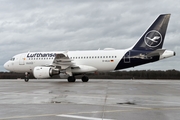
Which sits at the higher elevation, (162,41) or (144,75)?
(162,41)

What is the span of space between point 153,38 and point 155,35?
0.38 m

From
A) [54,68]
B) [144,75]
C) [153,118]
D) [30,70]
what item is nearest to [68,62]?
[54,68]

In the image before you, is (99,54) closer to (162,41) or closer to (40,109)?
(162,41)

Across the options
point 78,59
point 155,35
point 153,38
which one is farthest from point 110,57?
point 155,35

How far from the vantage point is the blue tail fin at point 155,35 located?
1077 inches

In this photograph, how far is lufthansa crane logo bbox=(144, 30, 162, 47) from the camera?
27.7 meters

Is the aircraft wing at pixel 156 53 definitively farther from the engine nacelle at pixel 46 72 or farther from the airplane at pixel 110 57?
the engine nacelle at pixel 46 72

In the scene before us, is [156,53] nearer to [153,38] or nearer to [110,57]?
[153,38]

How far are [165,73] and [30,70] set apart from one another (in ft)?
128

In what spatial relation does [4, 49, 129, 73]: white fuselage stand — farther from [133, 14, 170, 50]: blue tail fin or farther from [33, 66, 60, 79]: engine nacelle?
[33, 66, 60, 79]: engine nacelle

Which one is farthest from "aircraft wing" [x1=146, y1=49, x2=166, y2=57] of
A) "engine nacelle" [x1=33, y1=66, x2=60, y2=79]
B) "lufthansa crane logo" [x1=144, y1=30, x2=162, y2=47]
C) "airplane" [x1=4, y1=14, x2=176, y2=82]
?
"engine nacelle" [x1=33, y1=66, x2=60, y2=79]

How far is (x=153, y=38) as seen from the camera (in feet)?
91.6

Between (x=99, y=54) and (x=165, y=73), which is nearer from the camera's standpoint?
(x=99, y=54)

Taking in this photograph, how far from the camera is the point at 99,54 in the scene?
30016 mm
